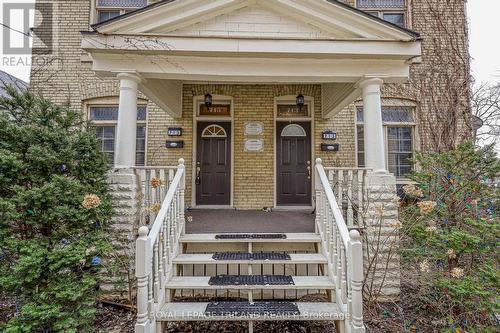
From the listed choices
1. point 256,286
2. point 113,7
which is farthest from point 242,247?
point 113,7

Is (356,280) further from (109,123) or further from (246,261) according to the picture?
(109,123)

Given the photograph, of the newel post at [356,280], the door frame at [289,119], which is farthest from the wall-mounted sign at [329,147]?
the newel post at [356,280]

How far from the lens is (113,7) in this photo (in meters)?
6.62

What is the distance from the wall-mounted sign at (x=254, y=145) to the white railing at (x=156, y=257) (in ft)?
8.59

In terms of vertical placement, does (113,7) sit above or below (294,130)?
above

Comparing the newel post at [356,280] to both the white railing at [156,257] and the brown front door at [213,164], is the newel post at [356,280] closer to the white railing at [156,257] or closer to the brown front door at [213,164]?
the white railing at [156,257]

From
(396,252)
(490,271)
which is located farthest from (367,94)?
(490,271)

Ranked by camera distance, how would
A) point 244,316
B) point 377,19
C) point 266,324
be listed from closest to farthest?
point 244,316
point 266,324
point 377,19

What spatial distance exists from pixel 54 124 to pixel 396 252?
170 inches

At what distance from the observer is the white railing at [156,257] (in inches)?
97.7

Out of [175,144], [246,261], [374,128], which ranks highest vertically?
[175,144]

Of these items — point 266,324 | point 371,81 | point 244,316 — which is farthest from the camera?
point 371,81

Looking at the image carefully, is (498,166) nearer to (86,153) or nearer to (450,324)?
(450,324)

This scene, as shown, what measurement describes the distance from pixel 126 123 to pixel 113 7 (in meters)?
4.50
